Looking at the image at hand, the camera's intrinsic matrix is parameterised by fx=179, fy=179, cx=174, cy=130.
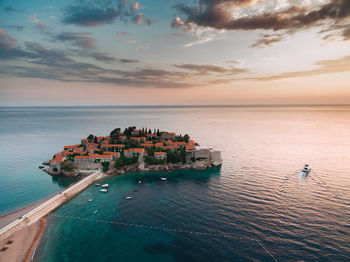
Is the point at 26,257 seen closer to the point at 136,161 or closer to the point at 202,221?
the point at 202,221

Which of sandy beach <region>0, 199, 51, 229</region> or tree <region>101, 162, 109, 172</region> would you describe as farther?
tree <region>101, 162, 109, 172</region>

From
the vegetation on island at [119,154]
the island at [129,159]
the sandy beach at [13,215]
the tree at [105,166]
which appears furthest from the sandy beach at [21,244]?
the vegetation on island at [119,154]

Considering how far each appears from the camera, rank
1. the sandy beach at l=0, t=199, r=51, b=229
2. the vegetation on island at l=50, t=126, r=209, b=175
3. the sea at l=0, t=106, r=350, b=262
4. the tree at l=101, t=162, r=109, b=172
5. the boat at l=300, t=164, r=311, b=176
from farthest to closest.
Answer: the vegetation on island at l=50, t=126, r=209, b=175 → the tree at l=101, t=162, r=109, b=172 → the boat at l=300, t=164, r=311, b=176 → the sandy beach at l=0, t=199, r=51, b=229 → the sea at l=0, t=106, r=350, b=262

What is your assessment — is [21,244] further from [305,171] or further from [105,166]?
[305,171]

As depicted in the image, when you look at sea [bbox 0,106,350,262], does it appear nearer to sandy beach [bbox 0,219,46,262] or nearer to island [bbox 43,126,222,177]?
sandy beach [bbox 0,219,46,262]

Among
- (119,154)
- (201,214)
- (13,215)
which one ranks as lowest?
(13,215)

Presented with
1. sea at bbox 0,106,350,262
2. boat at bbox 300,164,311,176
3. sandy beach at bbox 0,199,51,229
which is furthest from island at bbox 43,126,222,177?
boat at bbox 300,164,311,176

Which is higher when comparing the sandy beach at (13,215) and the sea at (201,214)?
the sea at (201,214)

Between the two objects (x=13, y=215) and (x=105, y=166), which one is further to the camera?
(x=105, y=166)

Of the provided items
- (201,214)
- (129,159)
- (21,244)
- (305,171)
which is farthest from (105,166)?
(305,171)

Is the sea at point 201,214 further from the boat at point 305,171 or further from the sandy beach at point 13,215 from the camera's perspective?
the sandy beach at point 13,215
